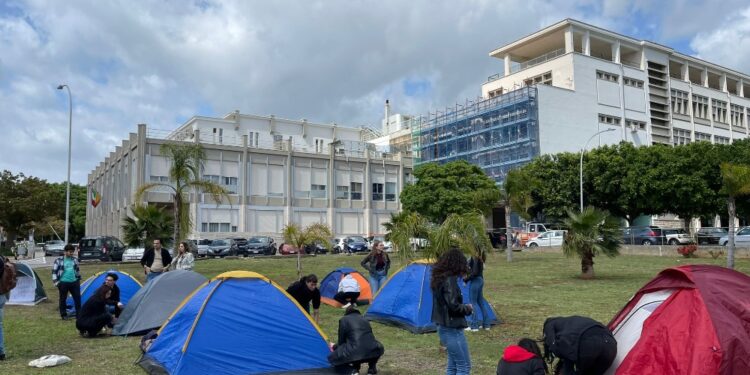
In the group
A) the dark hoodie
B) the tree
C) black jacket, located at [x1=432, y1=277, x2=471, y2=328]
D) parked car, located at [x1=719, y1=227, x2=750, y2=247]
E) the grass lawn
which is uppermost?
the tree

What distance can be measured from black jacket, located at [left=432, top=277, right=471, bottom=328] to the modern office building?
39402 millimetres

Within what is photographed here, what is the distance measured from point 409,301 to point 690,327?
626 cm

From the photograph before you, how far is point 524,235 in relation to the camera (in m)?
42.4

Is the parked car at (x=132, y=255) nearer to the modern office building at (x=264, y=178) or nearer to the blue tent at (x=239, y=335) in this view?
the modern office building at (x=264, y=178)

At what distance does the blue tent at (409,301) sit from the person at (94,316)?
5.16 metres

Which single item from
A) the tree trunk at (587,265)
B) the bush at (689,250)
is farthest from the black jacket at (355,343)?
the bush at (689,250)

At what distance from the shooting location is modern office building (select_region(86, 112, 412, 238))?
47.6 metres

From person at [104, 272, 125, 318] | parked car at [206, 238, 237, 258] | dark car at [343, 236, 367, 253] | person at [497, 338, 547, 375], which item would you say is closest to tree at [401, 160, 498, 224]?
dark car at [343, 236, 367, 253]

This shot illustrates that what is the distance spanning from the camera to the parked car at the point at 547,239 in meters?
39.0

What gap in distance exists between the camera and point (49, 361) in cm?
844

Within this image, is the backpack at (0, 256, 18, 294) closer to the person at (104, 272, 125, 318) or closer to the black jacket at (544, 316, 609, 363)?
the person at (104, 272, 125, 318)

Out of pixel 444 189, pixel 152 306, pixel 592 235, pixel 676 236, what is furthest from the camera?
pixel 444 189

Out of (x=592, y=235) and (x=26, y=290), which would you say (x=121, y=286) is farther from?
(x=592, y=235)

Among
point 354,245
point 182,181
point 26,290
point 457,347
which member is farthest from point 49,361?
point 354,245
